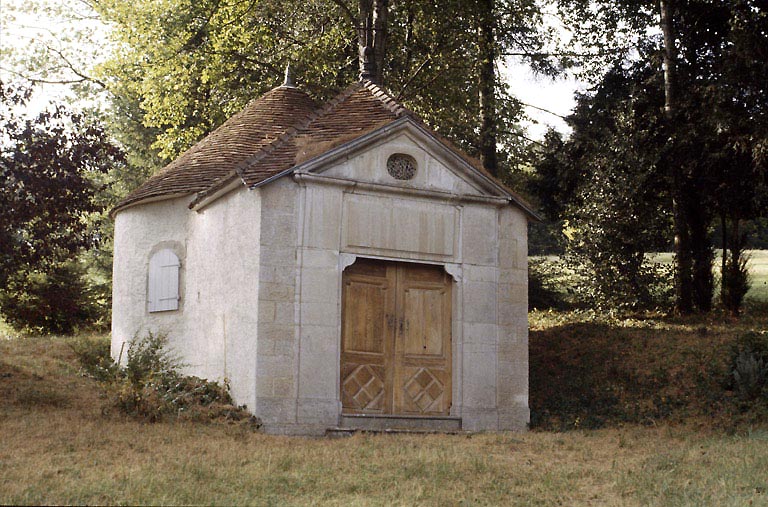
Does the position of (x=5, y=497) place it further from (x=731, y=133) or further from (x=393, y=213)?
(x=731, y=133)

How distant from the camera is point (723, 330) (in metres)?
21.6

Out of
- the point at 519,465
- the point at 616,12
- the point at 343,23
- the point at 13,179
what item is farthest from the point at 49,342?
the point at 616,12

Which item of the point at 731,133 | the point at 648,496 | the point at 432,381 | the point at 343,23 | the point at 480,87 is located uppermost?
the point at 343,23

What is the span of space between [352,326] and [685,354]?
7683 millimetres

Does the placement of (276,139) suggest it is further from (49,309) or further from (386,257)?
(49,309)

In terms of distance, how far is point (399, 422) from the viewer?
1678 centimetres

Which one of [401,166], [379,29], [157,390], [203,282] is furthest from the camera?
[379,29]

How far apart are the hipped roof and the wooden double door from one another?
2.25 meters

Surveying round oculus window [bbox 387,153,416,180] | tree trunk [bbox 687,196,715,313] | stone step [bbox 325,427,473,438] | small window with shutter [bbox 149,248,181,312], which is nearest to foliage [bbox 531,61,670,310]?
tree trunk [bbox 687,196,715,313]

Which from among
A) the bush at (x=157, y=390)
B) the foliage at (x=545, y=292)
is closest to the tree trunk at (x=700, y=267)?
the foliage at (x=545, y=292)

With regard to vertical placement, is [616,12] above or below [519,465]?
above

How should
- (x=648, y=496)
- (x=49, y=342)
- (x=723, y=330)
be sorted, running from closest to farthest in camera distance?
(x=648, y=496)
(x=723, y=330)
(x=49, y=342)

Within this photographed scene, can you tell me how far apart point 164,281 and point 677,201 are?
A: 1254cm

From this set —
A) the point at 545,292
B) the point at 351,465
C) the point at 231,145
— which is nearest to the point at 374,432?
the point at 351,465
